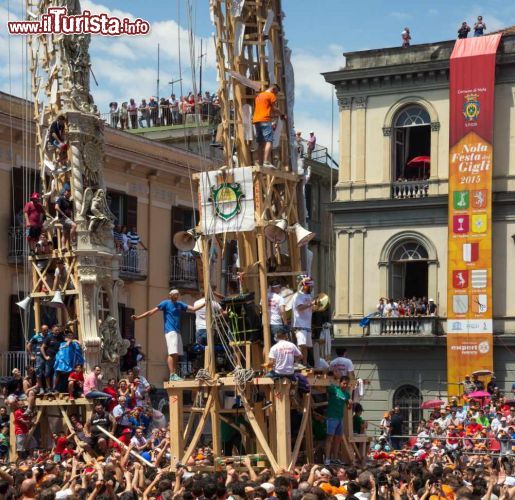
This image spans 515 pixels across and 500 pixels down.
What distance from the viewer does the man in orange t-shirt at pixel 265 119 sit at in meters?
26.5

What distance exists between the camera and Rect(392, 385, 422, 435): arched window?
4638 cm

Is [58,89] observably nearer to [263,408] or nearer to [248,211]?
[248,211]

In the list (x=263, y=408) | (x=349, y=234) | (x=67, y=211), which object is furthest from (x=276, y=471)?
(x=349, y=234)

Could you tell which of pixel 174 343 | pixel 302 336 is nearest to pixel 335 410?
pixel 302 336

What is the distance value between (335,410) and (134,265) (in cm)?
1843

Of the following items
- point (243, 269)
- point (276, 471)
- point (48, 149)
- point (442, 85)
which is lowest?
point (276, 471)

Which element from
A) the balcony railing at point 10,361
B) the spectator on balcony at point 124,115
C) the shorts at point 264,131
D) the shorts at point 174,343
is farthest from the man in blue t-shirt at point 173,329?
the spectator on balcony at point 124,115

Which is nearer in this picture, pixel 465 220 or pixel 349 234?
pixel 465 220

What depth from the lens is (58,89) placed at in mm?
31234

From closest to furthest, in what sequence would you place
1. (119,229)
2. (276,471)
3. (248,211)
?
(276,471) → (248,211) → (119,229)

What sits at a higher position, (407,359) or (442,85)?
(442,85)

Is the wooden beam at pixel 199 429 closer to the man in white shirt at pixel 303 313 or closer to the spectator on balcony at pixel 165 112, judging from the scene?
the man in white shirt at pixel 303 313

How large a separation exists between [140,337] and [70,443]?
17.4 m

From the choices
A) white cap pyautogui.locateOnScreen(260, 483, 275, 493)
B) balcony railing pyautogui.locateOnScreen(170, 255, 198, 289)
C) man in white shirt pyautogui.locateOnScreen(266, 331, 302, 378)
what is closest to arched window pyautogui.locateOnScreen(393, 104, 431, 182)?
balcony railing pyautogui.locateOnScreen(170, 255, 198, 289)
